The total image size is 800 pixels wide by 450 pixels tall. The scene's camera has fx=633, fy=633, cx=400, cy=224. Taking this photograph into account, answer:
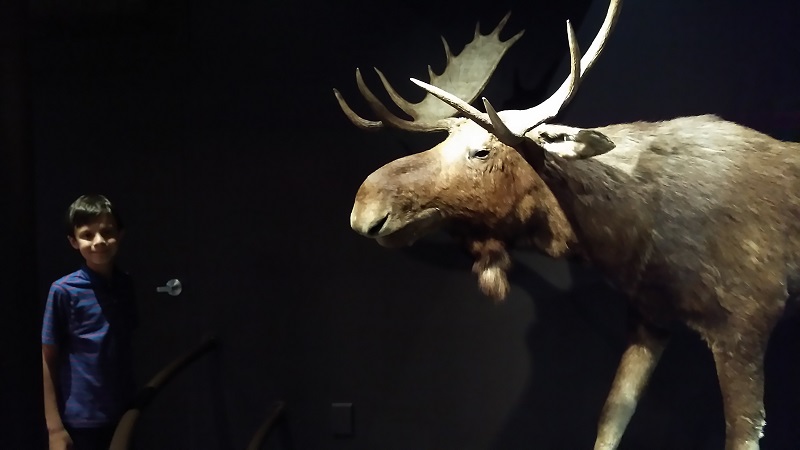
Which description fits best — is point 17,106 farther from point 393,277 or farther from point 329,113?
point 393,277

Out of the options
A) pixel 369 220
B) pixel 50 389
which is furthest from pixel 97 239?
pixel 369 220

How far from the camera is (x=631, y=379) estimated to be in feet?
5.38

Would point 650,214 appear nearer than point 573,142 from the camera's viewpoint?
No

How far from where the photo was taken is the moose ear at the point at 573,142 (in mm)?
1302

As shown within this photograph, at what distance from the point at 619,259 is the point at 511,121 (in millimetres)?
422

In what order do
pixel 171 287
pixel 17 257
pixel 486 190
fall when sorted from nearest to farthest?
1. pixel 17 257
2. pixel 486 190
3. pixel 171 287

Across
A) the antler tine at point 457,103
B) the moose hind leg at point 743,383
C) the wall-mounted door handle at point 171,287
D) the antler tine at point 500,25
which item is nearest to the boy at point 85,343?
the wall-mounted door handle at point 171,287

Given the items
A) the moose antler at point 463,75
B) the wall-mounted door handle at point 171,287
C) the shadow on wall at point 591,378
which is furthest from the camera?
the wall-mounted door handle at point 171,287

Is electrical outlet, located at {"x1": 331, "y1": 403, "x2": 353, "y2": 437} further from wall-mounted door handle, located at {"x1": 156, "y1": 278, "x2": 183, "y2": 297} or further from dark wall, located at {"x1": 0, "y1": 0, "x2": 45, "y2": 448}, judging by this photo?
dark wall, located at {"x1": 0, "y1": 0, "x2": 45, "y2": 448}

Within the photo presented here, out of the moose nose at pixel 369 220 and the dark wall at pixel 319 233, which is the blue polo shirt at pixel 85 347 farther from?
the moose nose at pixel 369 220

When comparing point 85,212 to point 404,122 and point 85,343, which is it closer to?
point 85,343

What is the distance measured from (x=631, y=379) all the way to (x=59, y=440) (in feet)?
4.60

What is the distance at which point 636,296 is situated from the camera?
5.04 ft

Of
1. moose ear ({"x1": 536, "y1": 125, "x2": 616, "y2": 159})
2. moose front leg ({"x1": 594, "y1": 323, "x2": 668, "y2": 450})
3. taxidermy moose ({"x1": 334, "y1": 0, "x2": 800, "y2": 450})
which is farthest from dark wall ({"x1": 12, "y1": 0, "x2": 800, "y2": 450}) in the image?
moose ear ({"x1": 536, "y1": 125, "x2": 616, "y2": 159})
